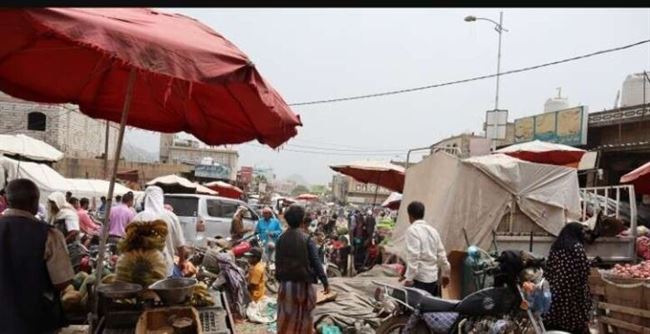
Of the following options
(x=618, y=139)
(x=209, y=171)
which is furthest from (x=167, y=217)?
(x=209, y=171)

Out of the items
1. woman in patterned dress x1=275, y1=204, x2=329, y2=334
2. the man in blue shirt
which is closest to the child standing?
woman in patterned dress x1=275, y1=204, x2=329, y2=334

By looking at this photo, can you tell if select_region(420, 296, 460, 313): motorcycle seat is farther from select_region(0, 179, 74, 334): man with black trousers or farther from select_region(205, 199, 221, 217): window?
select_region(205, 199, 221, 217): window

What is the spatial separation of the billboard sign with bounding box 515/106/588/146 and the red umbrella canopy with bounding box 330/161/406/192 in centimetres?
730

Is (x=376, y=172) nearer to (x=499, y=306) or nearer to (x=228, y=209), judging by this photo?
(x=228, y=209)

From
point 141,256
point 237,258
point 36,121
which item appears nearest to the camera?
point 141,256

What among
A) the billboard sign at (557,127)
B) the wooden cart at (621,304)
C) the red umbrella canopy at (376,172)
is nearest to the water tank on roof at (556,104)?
the billboard sign at (557,127)

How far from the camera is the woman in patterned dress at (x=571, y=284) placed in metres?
5.12

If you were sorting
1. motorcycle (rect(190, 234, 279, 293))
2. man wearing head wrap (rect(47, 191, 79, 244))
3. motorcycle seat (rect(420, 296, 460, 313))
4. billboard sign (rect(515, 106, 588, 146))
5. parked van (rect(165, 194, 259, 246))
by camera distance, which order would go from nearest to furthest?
motorcycle seat (rect(420, 296, 460, 313)) → man wearing head wrap (rect(47, 191, 79, 244)) → motorcycle (rect(190, 234, 279, 293)) → parked van (rect(165, 194, 259, 246)) → billboard sign (rect(515, 106, 588, 146))

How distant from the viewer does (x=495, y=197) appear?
820 cm

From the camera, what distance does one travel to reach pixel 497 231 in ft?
26.7

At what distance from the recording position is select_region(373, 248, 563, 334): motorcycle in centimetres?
447

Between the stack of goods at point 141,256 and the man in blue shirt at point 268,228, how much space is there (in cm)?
750

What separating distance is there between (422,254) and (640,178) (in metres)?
5.14

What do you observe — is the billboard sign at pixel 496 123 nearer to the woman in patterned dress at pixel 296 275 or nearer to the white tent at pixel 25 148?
the white tent at pixel 25 148
